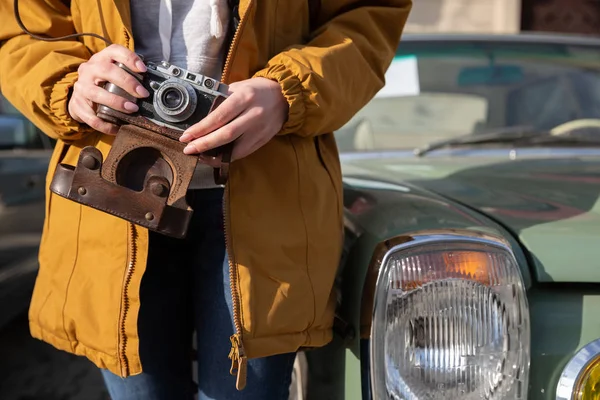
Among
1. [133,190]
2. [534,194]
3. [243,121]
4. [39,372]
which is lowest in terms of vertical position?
[39,372]

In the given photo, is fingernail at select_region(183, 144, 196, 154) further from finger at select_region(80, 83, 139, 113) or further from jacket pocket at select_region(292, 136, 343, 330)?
jacket pocket at select_region(292, 136, 343, 330)

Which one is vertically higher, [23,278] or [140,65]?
[140,65]

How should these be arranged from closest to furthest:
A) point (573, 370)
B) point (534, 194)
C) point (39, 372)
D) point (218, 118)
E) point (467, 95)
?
point (218, 118), point (573, 370), point (534, 194), point (39, 372), point (467, 95)

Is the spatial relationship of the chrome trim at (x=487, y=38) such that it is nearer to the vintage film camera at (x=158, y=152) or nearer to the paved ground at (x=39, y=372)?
the paved ground at (x=39, y=372)

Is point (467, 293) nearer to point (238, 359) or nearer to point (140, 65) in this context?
point (238, 359)

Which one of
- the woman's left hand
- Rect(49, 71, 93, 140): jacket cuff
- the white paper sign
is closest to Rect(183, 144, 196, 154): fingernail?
the woman's left hand

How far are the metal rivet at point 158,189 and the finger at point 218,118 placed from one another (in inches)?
3.1

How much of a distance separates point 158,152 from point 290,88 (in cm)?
23

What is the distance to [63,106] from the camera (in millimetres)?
1256

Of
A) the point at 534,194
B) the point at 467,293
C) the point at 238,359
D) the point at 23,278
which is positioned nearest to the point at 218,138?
the point at 238,359

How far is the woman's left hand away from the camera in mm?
1163

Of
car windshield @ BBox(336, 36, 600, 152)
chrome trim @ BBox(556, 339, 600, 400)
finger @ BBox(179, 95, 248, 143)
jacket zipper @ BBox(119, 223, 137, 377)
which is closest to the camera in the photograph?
finger @ BBox(179, 95, 248, 143)

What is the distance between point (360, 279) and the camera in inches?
56.1

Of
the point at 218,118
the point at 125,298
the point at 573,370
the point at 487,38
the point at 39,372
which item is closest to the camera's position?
the point at 218,118
